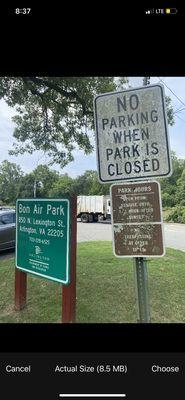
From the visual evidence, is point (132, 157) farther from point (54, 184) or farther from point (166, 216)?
point (54, 184)

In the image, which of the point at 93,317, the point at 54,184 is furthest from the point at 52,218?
the point at 54,184

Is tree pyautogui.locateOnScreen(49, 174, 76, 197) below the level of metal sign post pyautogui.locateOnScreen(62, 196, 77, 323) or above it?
above

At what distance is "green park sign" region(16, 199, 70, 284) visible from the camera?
3246mm

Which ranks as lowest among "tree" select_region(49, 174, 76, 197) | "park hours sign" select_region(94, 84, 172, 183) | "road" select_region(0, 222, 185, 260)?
"road" select_region(0, 222, 185, 260)

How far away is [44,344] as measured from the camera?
1641mm

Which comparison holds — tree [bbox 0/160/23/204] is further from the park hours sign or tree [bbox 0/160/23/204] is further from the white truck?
the park hours sign

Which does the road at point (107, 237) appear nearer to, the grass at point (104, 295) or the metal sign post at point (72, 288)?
the grass at point (104, 295)

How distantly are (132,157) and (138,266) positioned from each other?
776mm

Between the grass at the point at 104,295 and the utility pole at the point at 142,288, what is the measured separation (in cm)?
156

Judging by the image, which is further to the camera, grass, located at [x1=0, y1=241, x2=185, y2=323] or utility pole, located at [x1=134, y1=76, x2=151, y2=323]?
grass, located at [x1=0, y1=241, x2=185, y2=323]

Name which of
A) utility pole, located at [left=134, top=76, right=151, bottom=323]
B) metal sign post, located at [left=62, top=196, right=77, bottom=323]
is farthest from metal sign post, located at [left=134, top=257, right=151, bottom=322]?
metal sign post, located at [left=62, top=196, right=77, bottom=323]

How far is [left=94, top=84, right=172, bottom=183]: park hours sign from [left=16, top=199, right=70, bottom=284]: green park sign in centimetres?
116
